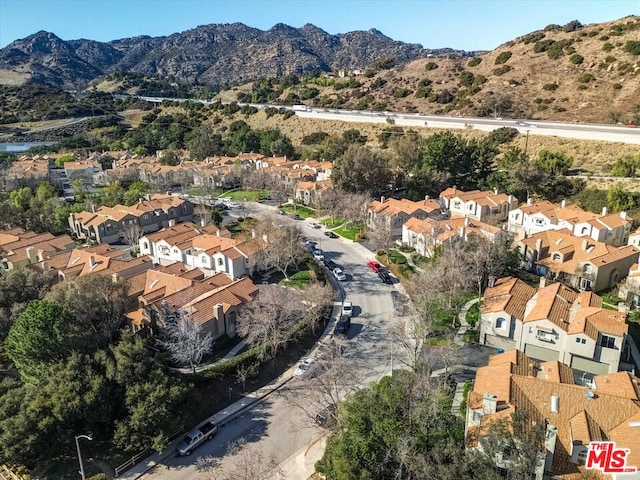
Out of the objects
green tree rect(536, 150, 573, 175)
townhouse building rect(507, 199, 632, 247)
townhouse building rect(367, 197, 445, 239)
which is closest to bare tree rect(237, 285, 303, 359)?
townhouse building rect(367, 197, 445, 239)

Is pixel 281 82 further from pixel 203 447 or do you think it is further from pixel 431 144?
pixel 203 447

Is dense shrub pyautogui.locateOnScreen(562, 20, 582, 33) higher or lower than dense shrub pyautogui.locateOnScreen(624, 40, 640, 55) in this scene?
higher

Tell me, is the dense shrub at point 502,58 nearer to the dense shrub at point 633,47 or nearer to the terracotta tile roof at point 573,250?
the dense shrub at point 633,47

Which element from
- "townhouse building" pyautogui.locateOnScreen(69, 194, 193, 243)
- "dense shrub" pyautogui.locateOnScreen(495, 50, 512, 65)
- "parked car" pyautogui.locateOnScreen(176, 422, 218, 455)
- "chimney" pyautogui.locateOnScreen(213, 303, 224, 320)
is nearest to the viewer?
"parked car" pyautogui.locateOnScreen(176, 422, 218, 455)

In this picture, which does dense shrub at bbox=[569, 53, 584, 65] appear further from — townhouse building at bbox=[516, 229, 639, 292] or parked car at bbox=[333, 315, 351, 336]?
parked car at bbox=[333, 315, 351, 336]

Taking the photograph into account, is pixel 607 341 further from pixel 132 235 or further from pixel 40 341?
pixel 132 235

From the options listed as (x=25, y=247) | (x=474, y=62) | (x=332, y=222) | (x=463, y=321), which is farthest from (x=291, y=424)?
(x=474, y=62)

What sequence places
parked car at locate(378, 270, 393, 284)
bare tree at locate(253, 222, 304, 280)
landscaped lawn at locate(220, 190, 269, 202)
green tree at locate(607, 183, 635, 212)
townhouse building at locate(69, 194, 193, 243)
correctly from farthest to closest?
landscaped lawn at locate(220, 190, 269, 202), townhouse building at locate(69, 194, 193, 243), green tree at locate(607, 183, 635, 212), parked car at locate(378, 270, 393, 284), bare tree at locate(253, 222, 304, 280)
